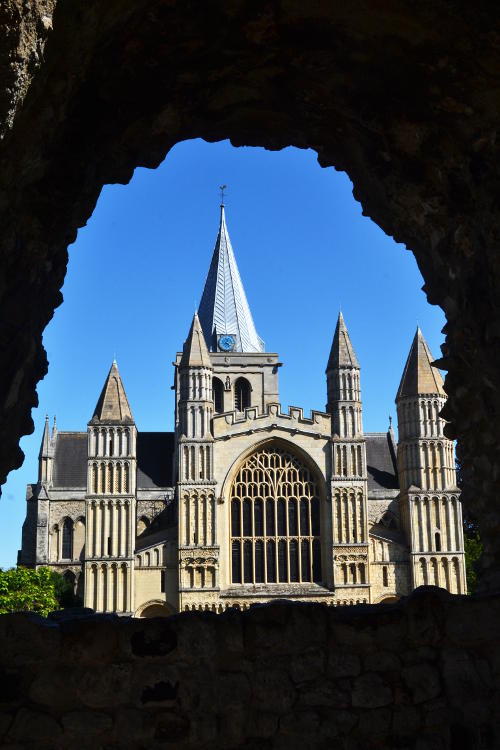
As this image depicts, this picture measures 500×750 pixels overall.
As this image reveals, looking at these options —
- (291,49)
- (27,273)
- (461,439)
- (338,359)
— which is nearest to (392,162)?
(291,49)

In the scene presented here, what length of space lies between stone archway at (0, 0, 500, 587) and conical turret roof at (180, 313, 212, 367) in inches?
1488

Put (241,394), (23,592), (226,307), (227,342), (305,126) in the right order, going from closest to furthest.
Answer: (305,126), (23,592), (241,394), (227,342), (226,307)

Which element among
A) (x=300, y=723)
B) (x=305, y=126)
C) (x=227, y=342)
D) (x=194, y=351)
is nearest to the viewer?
(x=300, y=723)

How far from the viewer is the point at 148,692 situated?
5.06 meters

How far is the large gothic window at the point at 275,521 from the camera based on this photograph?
137 feet

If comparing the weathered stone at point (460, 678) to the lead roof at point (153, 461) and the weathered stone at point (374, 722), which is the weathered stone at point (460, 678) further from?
the lead roof at point (153, 461)

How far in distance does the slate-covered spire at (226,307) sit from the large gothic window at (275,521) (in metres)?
12.8

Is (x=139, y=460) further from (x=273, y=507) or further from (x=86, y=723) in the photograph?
(x=86, y=723)

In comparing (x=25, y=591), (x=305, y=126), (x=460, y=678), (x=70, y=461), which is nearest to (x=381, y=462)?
(x=70, y=461)

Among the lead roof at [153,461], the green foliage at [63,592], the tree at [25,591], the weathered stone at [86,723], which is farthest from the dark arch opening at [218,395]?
the weathered stone at [86,723]

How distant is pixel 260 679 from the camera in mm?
5172

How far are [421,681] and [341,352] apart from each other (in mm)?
41061

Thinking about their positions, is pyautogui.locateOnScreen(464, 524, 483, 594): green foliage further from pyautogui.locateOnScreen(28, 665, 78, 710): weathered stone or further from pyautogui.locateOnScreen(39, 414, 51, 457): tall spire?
pyautogui.locateOnScreen(28, 665, 78, 710): weathered stone

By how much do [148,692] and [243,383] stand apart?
1842 inches
